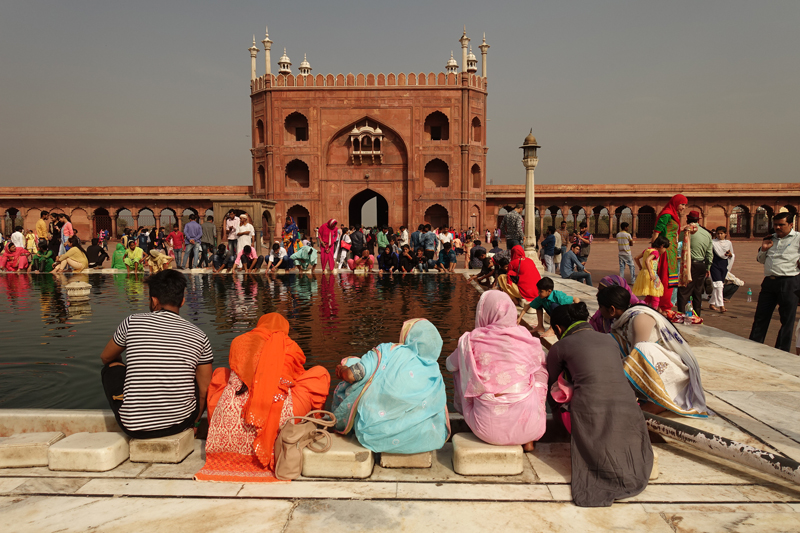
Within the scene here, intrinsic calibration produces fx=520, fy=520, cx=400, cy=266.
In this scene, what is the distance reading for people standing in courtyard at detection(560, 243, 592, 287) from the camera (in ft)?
32.4

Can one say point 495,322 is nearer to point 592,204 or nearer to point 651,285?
point 651,285

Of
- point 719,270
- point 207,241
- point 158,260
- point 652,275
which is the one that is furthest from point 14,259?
point 719,270

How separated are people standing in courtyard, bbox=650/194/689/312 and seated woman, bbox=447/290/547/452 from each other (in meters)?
3.56

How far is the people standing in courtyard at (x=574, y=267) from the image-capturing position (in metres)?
Result: 9.87

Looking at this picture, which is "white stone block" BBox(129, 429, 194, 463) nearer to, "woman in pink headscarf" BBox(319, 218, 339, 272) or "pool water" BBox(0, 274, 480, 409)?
"pool water" BBox(0, 274, 480, 409)

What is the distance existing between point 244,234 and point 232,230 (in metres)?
0.30

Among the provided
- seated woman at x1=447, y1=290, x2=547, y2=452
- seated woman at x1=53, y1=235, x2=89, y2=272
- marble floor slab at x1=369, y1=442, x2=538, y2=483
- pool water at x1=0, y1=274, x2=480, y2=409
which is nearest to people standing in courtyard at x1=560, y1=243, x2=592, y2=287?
pool water at x1=0, y1=274, x2=480, y2=409

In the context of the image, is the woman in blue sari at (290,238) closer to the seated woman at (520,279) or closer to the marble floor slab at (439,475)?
the seated woman at (520,279)

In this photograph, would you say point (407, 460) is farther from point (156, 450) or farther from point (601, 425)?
point (156, 450)

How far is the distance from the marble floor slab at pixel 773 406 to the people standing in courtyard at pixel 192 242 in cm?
1173

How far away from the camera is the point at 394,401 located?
2400mm

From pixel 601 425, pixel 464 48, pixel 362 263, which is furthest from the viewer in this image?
pixel 464 48

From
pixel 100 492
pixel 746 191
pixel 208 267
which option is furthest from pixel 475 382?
pixel 746 191

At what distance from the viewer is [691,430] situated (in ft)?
8.25
